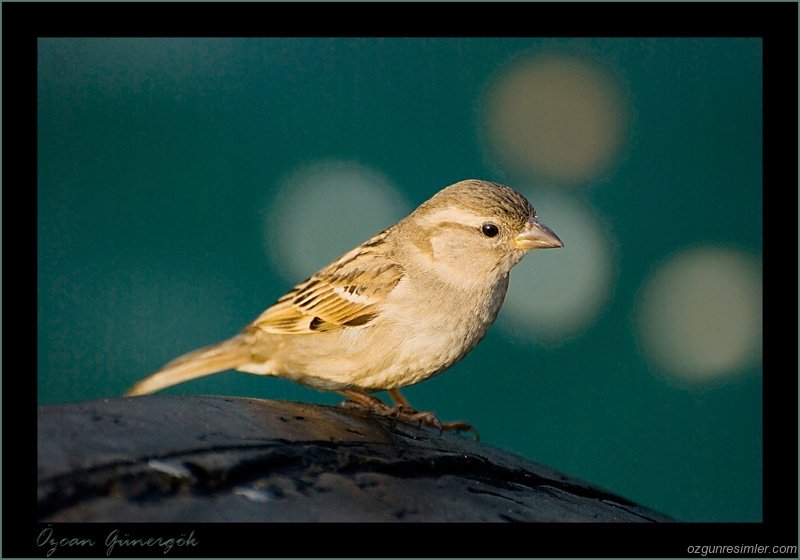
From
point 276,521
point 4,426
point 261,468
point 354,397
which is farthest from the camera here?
point 354,397

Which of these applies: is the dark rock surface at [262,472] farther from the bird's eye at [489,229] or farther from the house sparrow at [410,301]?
the bird's eye at [489,229]

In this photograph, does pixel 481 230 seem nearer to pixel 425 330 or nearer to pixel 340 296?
pixel 425 330

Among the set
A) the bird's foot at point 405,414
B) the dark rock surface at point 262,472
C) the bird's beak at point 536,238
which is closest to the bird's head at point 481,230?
the bird's beak at point 536,238

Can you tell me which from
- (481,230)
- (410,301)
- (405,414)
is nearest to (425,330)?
(410,301)

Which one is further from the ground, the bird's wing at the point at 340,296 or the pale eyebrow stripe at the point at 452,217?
the pale eyebrow stripe at the point at 452,217

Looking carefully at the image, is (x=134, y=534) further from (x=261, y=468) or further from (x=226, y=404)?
(x=226, y=404)

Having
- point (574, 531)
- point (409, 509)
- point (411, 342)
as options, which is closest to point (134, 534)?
point (409, 509)
